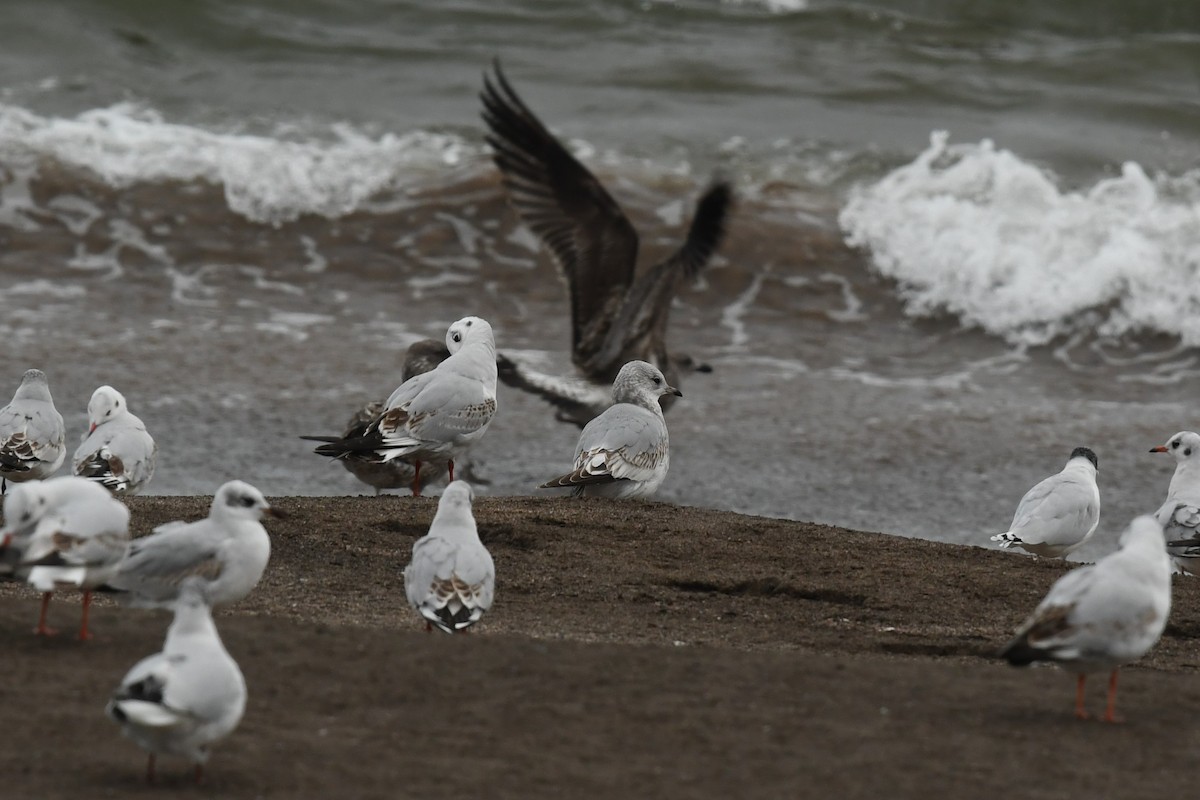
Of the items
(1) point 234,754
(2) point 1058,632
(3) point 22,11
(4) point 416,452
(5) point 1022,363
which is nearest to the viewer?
(1) point 234,754

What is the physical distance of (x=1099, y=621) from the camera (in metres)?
4.82

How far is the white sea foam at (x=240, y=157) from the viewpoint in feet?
50.1

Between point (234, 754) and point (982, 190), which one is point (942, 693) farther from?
point (982, 190)

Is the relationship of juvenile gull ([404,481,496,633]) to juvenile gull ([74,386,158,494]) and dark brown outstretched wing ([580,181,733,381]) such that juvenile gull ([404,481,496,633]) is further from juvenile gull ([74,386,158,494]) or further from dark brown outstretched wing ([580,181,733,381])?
dark brown outstretched wing ([580,181,733,381])

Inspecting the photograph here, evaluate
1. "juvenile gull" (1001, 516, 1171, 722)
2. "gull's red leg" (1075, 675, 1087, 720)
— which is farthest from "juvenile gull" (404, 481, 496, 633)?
"gull's red leg" (1075, 675, 1087, 720)

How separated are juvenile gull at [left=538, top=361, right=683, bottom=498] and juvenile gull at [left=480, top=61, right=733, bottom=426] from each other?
1960 mm

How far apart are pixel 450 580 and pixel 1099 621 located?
2019 millimetres

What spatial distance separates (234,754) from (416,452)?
3724mm

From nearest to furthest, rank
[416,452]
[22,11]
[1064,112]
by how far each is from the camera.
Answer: [416,452] < [1064,112] < [22,11]

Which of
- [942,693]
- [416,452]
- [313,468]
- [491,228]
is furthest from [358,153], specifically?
[942,693]

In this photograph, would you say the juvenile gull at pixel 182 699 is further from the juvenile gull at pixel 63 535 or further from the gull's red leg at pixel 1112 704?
the gull's red leg at pixel 1112 704

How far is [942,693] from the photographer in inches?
200

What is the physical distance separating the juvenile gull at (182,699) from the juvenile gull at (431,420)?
3.70 metres

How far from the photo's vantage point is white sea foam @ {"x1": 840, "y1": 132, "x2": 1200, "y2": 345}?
45.2 feet
